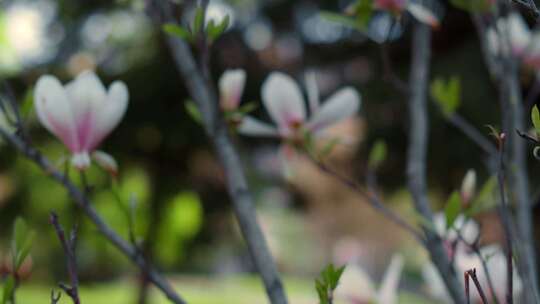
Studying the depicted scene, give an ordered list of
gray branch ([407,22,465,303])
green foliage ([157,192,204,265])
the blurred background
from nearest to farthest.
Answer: gray branch ([407,22,465,303]) < the blurred background < green foliage ([157,192,204,265])

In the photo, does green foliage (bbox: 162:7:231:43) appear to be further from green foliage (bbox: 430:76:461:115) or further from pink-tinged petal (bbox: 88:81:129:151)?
green foliage (bbox: 430:76:461:115)

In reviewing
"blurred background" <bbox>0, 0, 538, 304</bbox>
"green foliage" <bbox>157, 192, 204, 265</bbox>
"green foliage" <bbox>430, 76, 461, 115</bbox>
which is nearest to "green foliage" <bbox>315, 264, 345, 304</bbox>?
"green foliage" <bbox>430, 76, 461, 115</bbox>

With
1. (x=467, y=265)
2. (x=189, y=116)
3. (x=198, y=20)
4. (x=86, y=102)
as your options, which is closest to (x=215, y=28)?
(x=198, y=20)

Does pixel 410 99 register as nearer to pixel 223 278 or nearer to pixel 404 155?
pixel 404 155

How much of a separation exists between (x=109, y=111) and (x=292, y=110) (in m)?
0.17

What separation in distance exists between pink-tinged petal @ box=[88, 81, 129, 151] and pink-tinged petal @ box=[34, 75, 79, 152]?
0.02 m

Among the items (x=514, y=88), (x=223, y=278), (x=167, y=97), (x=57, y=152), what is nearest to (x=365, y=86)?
(x=167, y=97)

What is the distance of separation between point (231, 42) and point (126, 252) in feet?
11.4

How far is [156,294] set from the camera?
532 centimetres

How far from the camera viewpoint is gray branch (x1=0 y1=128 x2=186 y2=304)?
1.48ft

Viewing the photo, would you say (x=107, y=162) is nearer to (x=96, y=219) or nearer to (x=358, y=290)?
(x=96, y=219)

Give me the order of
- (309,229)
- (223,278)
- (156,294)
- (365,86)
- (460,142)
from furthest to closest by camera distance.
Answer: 1. (309,229)
2. (223,278)
3. (156,294)
4. (365,86)
5. (460,142)

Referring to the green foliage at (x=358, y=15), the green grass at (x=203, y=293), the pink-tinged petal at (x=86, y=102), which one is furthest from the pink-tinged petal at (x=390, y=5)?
the green grass at (x=203, y=293)

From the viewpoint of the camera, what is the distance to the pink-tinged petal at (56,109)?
44cm
